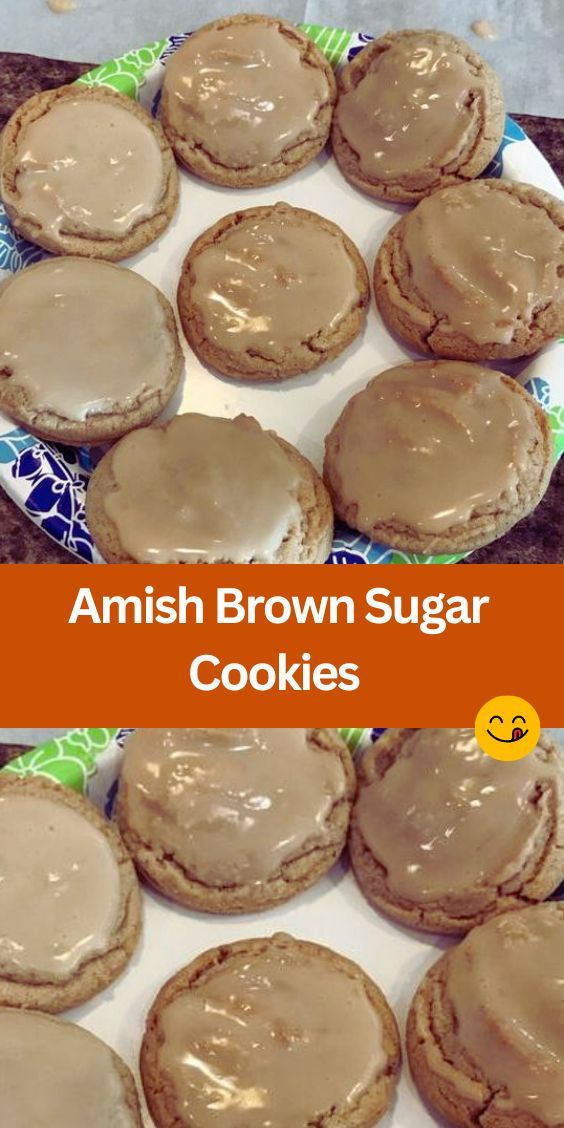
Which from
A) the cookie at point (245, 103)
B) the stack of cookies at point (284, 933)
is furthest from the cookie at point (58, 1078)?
the cookie at point (245, 103)

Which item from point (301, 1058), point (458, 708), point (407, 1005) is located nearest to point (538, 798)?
point (458, 708)

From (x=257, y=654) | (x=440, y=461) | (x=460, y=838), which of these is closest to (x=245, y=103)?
(x=440, y=461)

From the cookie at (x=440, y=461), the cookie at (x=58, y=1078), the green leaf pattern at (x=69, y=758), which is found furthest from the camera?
the cookie at (x=440, y=461)

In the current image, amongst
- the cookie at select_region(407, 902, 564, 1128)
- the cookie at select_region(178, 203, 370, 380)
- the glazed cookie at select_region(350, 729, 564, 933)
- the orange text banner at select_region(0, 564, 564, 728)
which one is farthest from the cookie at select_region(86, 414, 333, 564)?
the cookie at select_region(407, 902, 564, 1128)

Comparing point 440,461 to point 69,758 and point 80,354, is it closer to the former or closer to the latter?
point 80,354

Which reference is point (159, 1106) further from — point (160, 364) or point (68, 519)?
point (160, 364)

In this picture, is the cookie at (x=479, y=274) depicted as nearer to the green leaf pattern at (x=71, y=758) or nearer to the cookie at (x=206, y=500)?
the cookie at (x=206, y=500)
